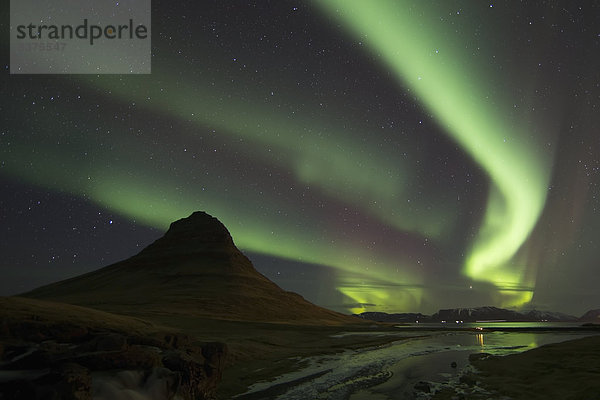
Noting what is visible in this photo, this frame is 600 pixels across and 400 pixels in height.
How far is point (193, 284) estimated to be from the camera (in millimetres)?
108875

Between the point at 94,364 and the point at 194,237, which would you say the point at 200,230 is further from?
the point at 94,364

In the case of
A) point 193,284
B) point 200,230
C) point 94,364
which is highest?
point 200,230

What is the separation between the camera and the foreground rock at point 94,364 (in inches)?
420

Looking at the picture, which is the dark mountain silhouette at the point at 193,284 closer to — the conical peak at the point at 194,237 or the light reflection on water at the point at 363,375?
the conical peak at the point at 194,237

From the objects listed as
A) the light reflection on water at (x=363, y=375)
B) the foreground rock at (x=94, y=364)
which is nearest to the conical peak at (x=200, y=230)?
the light reflection on water at (x=363, y=375)

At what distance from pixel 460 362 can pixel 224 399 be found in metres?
19.5

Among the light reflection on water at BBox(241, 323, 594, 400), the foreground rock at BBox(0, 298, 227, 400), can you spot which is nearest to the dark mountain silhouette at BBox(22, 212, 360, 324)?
the light reflection on water at BBox(241, 323, 594, 400)

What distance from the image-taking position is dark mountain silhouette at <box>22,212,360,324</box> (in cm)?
9219

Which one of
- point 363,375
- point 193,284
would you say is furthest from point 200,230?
point 363,375

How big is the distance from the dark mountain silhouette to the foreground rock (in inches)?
2552

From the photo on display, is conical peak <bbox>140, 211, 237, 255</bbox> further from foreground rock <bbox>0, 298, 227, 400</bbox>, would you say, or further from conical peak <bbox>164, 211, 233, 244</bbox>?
foreground rock <bbox>0, 298, 227, 400</bbox>

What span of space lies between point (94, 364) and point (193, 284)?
A: 10023 centimetres

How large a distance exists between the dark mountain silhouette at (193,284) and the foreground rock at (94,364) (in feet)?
213

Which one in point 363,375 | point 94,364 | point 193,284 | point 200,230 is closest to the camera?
point 94,364
